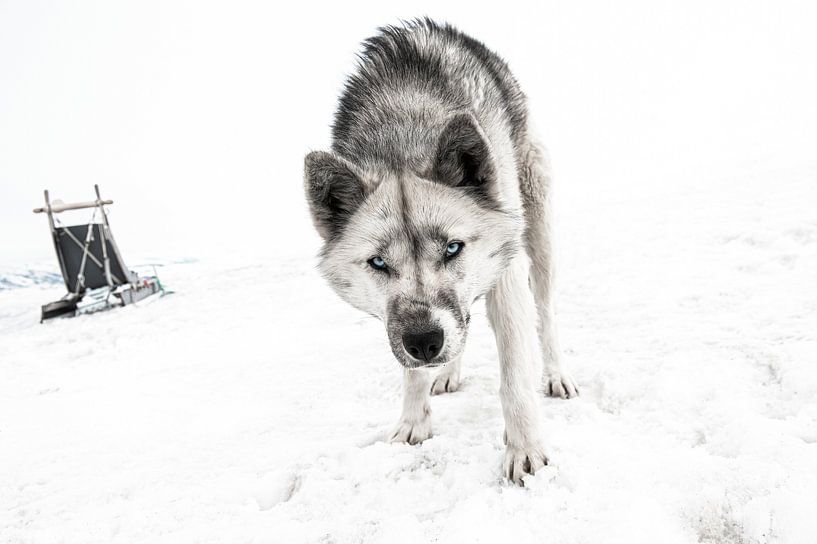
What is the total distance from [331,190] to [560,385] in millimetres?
1902

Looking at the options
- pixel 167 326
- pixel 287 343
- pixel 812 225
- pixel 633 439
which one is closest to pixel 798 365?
pixel 633 439

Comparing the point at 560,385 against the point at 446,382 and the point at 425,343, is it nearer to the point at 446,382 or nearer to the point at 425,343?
the point at 446,382

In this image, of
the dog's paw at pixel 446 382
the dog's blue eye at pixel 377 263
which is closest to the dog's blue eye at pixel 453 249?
the dog's blue eye at pixel 377 263

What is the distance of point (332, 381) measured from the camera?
3.92 metres

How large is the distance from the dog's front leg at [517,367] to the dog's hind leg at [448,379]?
88 centimetres

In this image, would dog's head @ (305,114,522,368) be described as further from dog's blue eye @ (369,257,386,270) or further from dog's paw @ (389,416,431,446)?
dog's paw @ (389,416,431,446)

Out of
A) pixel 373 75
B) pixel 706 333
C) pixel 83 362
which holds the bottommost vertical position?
pixel 83 362

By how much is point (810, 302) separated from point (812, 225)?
263cm

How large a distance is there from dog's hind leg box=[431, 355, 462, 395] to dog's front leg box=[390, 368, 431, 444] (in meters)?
0.57

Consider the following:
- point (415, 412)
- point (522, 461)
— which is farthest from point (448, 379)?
point (522, 461)

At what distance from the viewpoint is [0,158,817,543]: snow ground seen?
5.83 feet

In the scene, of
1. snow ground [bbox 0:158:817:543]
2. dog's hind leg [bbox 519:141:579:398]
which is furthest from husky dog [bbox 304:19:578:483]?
snow ground [bbox 0:158:817:543]

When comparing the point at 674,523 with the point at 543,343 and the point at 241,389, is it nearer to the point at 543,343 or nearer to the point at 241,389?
the point at 543,343

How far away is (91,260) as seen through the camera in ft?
39.2
